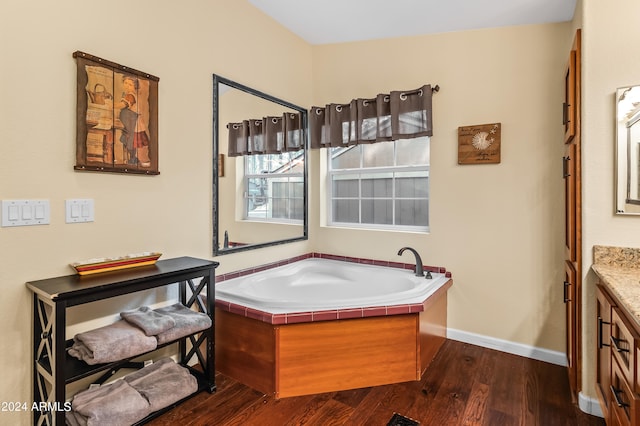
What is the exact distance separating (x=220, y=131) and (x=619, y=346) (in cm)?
251

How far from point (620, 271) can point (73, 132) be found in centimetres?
283

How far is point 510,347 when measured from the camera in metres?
2.63

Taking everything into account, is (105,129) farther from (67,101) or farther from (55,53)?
(55,53)

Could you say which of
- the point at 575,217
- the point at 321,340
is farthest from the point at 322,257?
the point at 575,217

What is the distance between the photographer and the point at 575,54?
6.37ft

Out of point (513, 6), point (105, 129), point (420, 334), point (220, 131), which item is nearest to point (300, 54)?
point (220, 131)

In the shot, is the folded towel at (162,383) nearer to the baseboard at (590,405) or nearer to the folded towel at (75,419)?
the folded towel at (75,419)

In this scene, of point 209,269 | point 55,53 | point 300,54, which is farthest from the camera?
point 300,54

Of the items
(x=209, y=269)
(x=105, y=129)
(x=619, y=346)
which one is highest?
(x=105, y=129)

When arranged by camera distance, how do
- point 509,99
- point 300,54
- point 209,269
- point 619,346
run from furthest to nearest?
point 300,54 < point 509,99 < point 209,269 < point 619,346

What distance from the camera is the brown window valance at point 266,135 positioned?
2.68m

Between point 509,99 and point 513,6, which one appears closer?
point 513,6

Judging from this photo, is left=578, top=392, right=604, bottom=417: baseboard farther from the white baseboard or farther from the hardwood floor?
the white baseboard

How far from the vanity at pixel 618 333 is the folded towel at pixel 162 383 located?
2003mm
